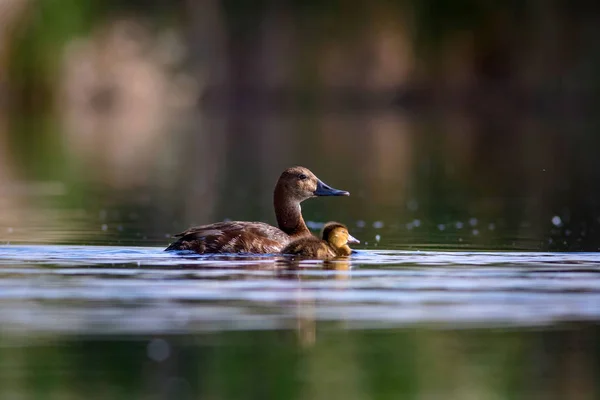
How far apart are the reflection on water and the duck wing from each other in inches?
14.9

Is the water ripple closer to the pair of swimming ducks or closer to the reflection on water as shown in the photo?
the reflection on water

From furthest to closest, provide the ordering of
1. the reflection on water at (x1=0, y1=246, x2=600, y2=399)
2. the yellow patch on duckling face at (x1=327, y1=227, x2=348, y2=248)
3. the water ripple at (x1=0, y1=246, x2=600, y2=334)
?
the yellow patch on duckling face at (x1=327, y1=227, x2=348, y2=248) → the water ripple at (x1=0, y1=246, x2=600, y2=334) → the reflection on water at (x1=0, y1=246, x2=600, y2=399)

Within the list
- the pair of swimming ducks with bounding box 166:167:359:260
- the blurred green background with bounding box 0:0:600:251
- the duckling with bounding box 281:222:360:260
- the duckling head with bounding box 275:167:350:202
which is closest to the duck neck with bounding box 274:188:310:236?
the duckling head with bounding box 275:167:350:202

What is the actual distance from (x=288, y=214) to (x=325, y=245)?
0.97 meters

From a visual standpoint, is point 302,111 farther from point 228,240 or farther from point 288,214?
point 228,240

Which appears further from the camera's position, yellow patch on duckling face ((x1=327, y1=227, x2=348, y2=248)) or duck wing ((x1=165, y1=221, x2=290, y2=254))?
yellow patch on duckling face ((x1=327, y1=227, x2=348, y2=248))

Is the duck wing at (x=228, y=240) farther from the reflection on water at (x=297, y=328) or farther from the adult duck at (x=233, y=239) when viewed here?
the reflection on water at (x=297, y=328)

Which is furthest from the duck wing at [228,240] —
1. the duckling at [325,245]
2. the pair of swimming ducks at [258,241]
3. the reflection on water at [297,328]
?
the reflection on water at [297,328]

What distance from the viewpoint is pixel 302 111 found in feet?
150

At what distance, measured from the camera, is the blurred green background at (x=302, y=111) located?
16797 millimetres

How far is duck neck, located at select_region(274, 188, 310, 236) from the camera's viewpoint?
11.6m

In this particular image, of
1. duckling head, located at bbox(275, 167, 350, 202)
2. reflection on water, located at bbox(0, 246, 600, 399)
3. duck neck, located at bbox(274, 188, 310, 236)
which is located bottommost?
reflection on water, located at bbox(0, 246, 600, 399)

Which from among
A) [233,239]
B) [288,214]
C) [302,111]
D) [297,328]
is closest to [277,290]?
[297,328]

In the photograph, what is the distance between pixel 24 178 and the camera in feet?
66.1
